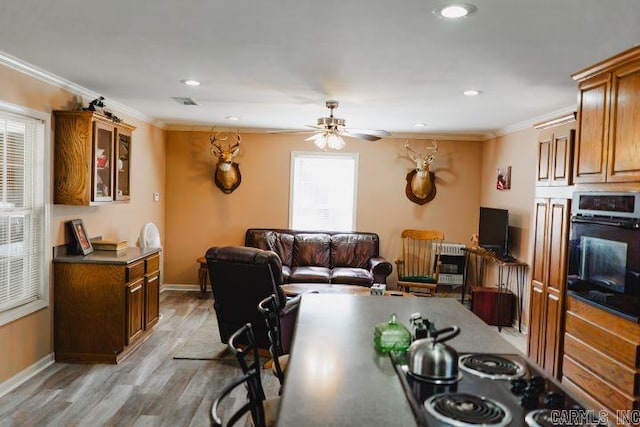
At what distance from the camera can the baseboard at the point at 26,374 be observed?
3.60 meters

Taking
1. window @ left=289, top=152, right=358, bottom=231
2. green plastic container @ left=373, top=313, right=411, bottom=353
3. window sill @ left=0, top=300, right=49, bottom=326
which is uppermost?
window @ left=289, top=152, right=358, bottom=231

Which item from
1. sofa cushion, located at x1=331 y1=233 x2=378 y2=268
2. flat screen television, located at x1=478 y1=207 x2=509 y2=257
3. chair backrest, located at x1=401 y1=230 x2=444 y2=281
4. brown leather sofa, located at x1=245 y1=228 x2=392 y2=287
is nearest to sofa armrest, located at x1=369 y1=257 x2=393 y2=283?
brown leather sofa, located at x1=245 y1=228 x2=392 y2=287

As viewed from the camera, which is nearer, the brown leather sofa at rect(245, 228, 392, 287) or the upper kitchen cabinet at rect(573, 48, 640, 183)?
the upper kitchen cabinet at rect(573, 48, 640, 183)

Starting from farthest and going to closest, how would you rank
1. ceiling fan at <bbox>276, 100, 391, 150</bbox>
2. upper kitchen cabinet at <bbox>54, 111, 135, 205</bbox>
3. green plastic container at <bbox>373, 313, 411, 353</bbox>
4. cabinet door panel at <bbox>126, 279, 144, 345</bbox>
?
ceiling fan at <bbox>276, 100, 391, 150</bbox>, cabinet door panel at <bbox>126, 279, 144, 345</bbox>, upper kitchen cabinet at <bbox>54, 111, 135, 205</bbox>, green plastic container at <bbox>373, 313, 411, 353</bbox>

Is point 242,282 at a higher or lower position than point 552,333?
higher

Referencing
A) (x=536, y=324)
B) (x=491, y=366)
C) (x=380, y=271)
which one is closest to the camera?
(x=491, y=366)

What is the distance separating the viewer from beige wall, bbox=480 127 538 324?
18.8ft

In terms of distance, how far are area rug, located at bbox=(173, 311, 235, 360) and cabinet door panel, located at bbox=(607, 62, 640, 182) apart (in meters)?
3.37

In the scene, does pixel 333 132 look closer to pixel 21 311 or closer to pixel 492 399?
pixel 21 311

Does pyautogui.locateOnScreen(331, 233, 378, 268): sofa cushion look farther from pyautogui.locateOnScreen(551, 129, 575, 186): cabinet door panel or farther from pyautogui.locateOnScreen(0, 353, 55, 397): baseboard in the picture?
pyautogui.locateOnScreen(0, 353, 55, 397): baseboard

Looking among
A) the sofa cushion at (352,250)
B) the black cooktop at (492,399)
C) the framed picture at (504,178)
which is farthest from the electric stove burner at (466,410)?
the sofa cushion at (352,250)

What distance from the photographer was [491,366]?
1.77 meters

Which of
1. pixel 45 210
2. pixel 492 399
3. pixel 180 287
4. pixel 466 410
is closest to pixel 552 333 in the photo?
pixel 492 399

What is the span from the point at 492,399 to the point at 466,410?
5.9 inches
